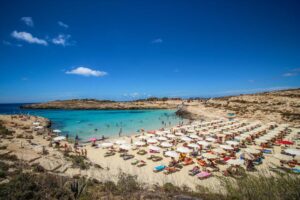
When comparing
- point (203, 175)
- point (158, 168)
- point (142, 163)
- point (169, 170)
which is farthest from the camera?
point (142, 163)

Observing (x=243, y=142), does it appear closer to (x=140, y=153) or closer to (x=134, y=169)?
(x=140, y=153)

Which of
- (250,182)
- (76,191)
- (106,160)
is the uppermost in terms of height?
(250,182)

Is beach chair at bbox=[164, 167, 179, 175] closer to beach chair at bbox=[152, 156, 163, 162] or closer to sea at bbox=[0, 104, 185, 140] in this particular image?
beach chair at bbox=[152, 156, 163, 162]

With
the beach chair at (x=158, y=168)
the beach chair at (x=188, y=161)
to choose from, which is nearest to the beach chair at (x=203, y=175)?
the beach chair at (x=188, y=161)

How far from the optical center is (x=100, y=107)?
330ft

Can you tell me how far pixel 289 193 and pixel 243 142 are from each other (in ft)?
69.2

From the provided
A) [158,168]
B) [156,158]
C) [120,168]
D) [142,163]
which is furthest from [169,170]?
[120,168]

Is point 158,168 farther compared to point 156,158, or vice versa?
point 156,158

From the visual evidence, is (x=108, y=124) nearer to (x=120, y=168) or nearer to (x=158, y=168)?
(x=120, y=168)

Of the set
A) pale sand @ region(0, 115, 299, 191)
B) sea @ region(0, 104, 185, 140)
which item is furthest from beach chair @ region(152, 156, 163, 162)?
sea @ region(0, 104, 185, 140)

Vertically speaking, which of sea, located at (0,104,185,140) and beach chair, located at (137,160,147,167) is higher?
beach chair, located at (137,160,147,167)

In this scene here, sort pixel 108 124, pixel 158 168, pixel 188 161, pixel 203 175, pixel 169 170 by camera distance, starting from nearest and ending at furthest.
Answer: pixel 203 175, pixel 169 170, pixel 158 168, pixel 188 161, pixel 108 124

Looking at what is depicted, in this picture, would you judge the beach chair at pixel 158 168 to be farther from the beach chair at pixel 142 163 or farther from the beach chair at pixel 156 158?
the beach chair at pixel 156 158

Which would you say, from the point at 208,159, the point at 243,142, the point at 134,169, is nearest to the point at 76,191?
the point at 134,169
